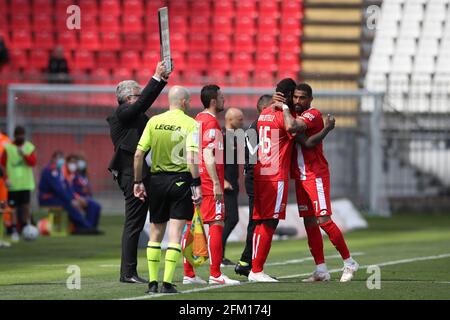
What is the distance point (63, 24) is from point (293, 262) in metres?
18.8

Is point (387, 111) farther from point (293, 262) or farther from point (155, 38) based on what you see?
point (293, 262)

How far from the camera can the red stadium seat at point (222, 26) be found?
33594mm

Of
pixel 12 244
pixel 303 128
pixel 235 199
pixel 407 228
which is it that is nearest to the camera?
pixel 303 128

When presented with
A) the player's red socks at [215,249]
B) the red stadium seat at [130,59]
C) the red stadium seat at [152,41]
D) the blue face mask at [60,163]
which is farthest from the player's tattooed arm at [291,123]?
the red stadium seat at [152,41]

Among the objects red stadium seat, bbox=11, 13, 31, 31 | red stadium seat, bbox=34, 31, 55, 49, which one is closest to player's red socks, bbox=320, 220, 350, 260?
red stadium seat, bbox=34, 31, 55, 49

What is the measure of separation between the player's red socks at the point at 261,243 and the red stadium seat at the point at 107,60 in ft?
67.8

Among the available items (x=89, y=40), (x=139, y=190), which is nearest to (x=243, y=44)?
(x=89, y=40)

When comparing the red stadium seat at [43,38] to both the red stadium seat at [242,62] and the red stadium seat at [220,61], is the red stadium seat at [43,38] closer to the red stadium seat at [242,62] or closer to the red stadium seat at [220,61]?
the red stadium seat at [220,61]

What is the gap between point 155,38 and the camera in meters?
33.6

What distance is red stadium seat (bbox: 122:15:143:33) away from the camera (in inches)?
1323

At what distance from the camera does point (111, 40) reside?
33500 millimetres

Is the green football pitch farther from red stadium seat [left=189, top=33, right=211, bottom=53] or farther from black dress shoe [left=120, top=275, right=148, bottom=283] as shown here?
red stadium seat [left=189, top=33, right=211, bottom=53]

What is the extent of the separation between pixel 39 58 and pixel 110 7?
7.99 feet
